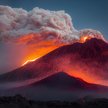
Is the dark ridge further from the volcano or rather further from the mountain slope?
the mountain slope

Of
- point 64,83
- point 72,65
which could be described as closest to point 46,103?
point 64,83

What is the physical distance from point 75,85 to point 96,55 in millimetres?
3055

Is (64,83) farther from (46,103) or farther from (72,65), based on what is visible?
(46,103)

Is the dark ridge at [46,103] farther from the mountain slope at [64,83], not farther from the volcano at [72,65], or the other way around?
the mountain slope at [64,83]

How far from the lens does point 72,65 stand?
24.3m

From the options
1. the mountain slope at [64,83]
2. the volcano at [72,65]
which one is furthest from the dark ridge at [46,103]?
the mountain slope at [64,83]

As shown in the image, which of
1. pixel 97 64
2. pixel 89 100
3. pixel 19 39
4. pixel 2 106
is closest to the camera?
pixel 2 106

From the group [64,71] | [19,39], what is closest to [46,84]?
[64,71]

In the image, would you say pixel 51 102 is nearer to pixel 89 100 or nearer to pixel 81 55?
pixel 89 100

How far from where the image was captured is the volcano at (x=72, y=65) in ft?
76.7

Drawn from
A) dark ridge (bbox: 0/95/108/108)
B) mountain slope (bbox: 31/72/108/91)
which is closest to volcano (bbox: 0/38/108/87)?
mountain slope (bbox: 31/72/108/91)

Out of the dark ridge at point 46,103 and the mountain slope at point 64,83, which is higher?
the mountain slope at point 64,83

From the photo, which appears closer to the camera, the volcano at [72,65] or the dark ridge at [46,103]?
the dark ridge at [46,103]

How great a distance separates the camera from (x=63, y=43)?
2366cm
